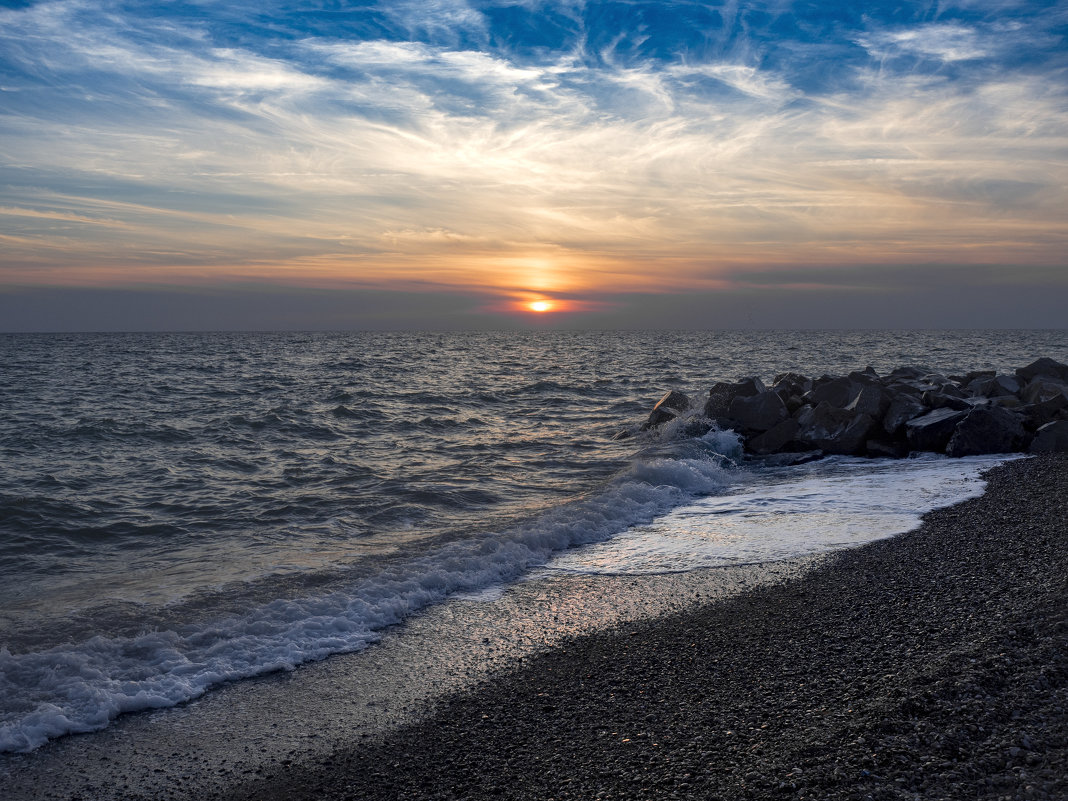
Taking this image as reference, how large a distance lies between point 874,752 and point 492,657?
337cm

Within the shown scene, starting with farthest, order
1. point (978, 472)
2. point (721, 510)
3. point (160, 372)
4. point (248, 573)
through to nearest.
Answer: point (160, 372) → point (978, 472) → point (721, 510) → point (248, 573)

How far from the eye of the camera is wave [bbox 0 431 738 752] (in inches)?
225

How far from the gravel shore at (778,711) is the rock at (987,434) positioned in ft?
30.2

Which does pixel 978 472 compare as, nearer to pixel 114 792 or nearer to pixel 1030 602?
pixel 1030 602

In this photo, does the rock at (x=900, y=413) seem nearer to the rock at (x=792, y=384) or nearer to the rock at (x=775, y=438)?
the rock at (x=775, y=438)

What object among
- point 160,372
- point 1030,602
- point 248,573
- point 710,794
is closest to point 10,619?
point 248,573

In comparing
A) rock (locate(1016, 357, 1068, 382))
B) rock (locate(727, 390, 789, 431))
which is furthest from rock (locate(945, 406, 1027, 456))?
rock (locate(1016, 357, 1068, 382))

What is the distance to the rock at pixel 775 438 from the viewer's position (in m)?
18.0

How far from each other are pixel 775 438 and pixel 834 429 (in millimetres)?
1384

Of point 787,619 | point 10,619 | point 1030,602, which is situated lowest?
point 10,619

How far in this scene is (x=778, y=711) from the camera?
4.87m

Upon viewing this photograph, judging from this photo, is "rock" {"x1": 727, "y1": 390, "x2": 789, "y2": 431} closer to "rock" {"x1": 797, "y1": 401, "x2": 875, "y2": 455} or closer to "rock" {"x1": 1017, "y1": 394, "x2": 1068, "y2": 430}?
"rock" {"x1": 797, "y1": 401, "x2": 875, "y2": 455}

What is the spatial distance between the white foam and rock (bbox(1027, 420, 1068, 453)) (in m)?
0.94

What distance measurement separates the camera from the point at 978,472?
44.9 feet
